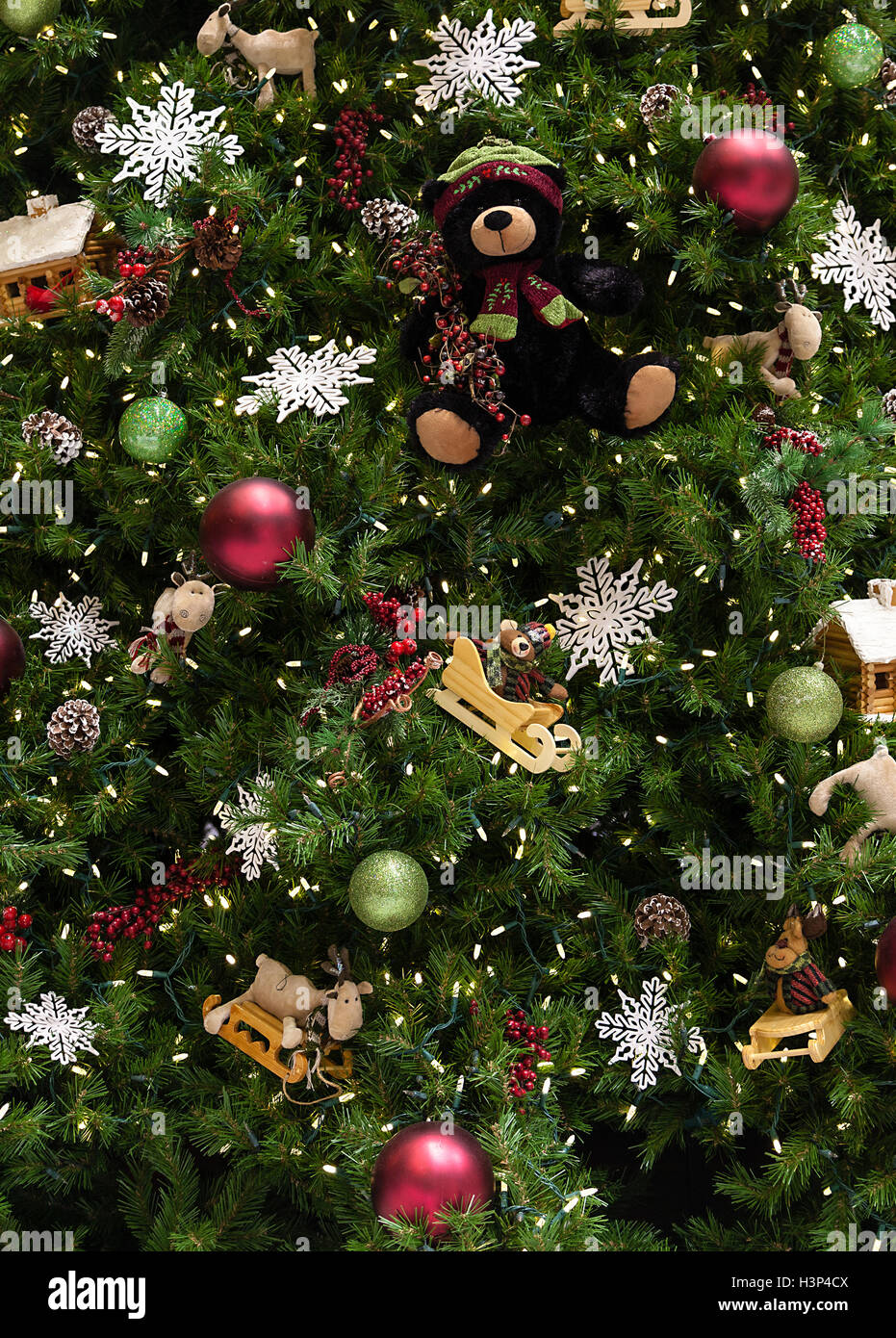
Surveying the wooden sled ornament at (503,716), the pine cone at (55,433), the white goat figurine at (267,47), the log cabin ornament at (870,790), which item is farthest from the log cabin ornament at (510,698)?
the white goat figurine at (267,47)

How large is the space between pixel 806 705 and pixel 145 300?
1138 mm

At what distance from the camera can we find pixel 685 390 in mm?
1838

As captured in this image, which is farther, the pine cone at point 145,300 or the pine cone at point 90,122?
the pine cone at point 90,122

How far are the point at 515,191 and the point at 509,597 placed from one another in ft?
2.01

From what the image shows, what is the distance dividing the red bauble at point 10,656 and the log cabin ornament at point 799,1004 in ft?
3.91

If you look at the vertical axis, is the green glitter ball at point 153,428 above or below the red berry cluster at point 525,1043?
above

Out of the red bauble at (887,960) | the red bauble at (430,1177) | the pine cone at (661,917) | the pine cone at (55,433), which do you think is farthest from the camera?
the pine cone at (55,433)

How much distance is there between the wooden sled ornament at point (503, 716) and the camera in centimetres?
173

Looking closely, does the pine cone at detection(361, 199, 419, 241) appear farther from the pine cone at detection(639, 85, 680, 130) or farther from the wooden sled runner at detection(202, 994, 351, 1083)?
the wooden sled runner at detection(202, 994, 351, 1083)

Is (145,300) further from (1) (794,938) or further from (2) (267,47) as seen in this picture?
(1) (794,938)

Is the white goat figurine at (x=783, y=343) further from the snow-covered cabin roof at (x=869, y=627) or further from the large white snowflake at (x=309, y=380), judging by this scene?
the large white snowflake at (x=309, y=380)

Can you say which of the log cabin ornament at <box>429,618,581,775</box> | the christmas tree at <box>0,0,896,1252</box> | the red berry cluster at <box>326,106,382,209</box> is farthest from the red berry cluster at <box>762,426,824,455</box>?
the red berry cluster at <box>326,106,382,209</box>

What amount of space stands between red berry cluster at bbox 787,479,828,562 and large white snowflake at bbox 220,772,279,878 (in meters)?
0.86

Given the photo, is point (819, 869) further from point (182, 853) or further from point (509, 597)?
point (182, 853)
